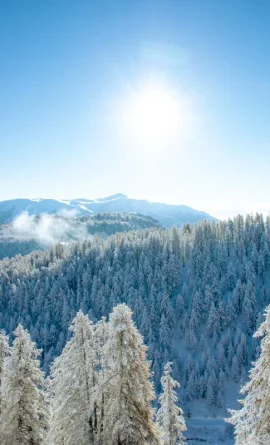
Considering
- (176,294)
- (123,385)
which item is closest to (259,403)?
(123,385)

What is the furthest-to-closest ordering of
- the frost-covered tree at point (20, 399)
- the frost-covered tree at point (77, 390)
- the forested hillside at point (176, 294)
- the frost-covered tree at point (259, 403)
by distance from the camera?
the forested hillside at point (176, 294), the frost-covered tree at point (20, 399), the frost-covered tree at point (77, 390), the frost-covered tree at point (259, 403)

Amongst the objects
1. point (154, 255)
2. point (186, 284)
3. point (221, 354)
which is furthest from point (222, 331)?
point (154, 255)

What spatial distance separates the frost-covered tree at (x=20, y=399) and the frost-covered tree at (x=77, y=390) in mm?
2843

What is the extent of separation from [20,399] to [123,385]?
7614mm

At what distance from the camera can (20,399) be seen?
20688 millimetres

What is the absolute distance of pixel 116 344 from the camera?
17062mm

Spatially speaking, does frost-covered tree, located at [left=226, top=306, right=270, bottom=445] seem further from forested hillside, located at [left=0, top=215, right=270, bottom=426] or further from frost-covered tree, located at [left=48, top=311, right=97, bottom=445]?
forested hillside, located at [left=0, top=215, right=270, bottom=426]

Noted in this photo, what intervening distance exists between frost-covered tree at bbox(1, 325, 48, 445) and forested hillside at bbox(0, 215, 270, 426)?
302 feet

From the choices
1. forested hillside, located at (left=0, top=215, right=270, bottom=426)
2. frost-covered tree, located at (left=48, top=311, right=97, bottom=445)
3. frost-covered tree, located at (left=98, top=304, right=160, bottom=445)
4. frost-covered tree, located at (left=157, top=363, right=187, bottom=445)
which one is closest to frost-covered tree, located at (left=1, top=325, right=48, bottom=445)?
frost-covered tree, located at (left=48, top=311, right=97, bottom=445)

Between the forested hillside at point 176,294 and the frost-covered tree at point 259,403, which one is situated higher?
the frost-covered tree at point 259,403

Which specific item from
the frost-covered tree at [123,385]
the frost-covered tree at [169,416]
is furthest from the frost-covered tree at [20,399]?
the frost-covered tree at [169,416]

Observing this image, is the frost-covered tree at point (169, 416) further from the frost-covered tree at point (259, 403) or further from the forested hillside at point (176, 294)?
the forested hillside at point (176, 294)

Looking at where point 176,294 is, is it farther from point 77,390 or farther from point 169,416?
point 77,390

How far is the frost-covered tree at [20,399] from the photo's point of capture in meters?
20.4
